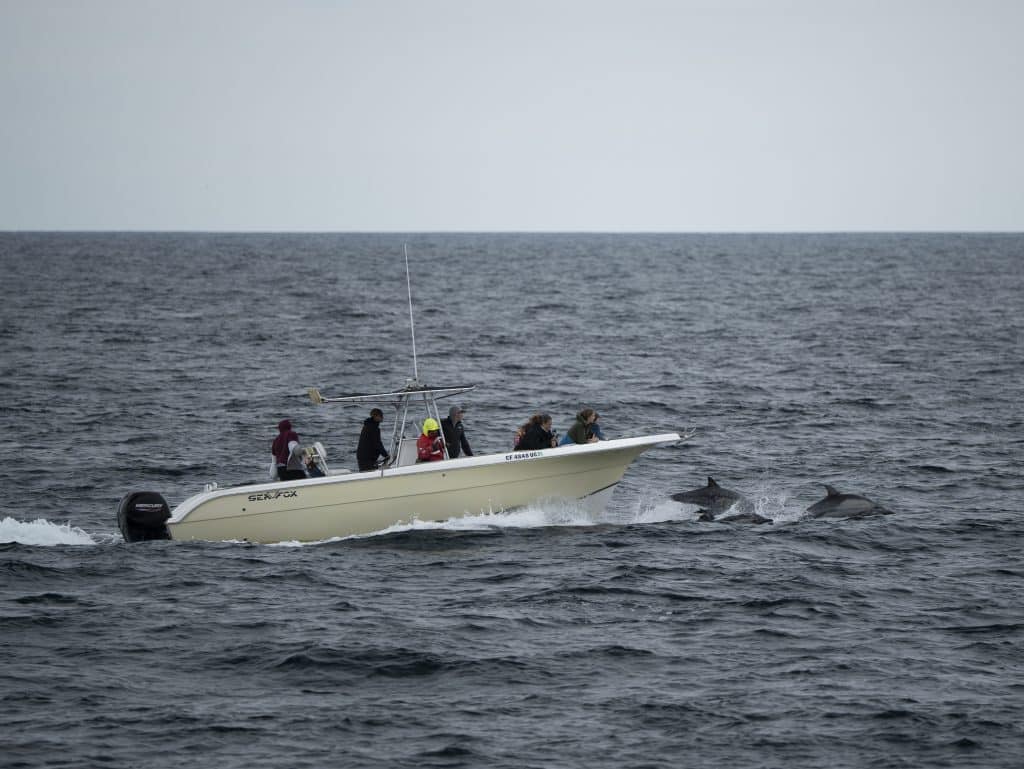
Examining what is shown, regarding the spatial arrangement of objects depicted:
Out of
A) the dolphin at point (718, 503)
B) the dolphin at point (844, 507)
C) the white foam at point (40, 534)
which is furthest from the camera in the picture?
the dolphin at point (718, 503)

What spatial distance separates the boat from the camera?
788 inches

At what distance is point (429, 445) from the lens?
20.6m

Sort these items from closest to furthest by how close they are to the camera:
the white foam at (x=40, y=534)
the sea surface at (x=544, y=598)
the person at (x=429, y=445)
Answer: the sea surface at (x=544, y=598), the person at (x=429, y=445), the white foam at (x=40, y=534)

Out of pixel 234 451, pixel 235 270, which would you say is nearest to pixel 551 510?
pixel 234 451

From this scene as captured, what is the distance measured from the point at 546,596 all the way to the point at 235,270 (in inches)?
4157

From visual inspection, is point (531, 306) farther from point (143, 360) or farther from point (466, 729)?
point (466, 729)

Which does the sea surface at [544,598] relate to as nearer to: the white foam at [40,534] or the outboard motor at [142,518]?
the white foam at [40,534]

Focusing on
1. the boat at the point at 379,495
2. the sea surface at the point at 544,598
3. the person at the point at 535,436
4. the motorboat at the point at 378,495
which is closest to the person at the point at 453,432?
the boat at the point at 379,495

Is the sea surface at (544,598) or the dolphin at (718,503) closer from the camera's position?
the sea surface at (544,598)

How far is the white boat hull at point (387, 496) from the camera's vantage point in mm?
20000

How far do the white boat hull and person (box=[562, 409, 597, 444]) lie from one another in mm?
466

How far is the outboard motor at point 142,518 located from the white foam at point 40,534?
2.95ft

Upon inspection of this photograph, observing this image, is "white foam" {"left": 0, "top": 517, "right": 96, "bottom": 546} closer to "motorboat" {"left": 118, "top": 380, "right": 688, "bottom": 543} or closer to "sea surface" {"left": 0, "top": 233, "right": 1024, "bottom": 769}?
"sea surface" {"left": 0, "top": 233, "right": 1024, "bottom": 769}

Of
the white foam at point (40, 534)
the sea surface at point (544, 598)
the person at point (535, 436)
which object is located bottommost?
the sea surface at point (544, 598)
